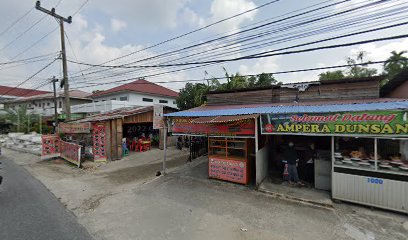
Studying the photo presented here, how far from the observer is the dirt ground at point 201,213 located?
4.79 m

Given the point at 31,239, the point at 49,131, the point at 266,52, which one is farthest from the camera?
the point at 49,131

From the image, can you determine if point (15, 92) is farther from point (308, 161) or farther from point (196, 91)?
point (308, 161)

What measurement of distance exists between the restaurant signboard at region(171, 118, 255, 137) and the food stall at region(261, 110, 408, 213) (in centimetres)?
97

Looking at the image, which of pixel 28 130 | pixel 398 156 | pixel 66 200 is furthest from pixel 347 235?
pixel 28 130

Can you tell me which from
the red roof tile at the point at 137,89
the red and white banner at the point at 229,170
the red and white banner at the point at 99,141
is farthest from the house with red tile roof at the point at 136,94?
the red and white banner at the point at 229,170

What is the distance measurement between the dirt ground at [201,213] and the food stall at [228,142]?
0.52 metres

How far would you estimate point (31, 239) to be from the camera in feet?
14.6

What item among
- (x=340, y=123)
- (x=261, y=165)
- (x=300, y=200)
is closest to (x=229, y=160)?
(x=261, y=165)

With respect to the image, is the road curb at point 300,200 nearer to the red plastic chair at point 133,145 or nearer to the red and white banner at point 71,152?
the red and white banner at point 71,152

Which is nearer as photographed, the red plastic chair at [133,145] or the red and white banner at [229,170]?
the red and white banner at [229,170]

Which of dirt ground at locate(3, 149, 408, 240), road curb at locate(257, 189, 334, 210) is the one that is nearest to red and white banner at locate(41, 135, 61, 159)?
dirt ground at locate(3, 149, 408, 240)

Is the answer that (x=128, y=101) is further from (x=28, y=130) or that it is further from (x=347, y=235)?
(x=347, y=235)

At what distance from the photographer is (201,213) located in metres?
5.82

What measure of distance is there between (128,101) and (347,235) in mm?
21652
